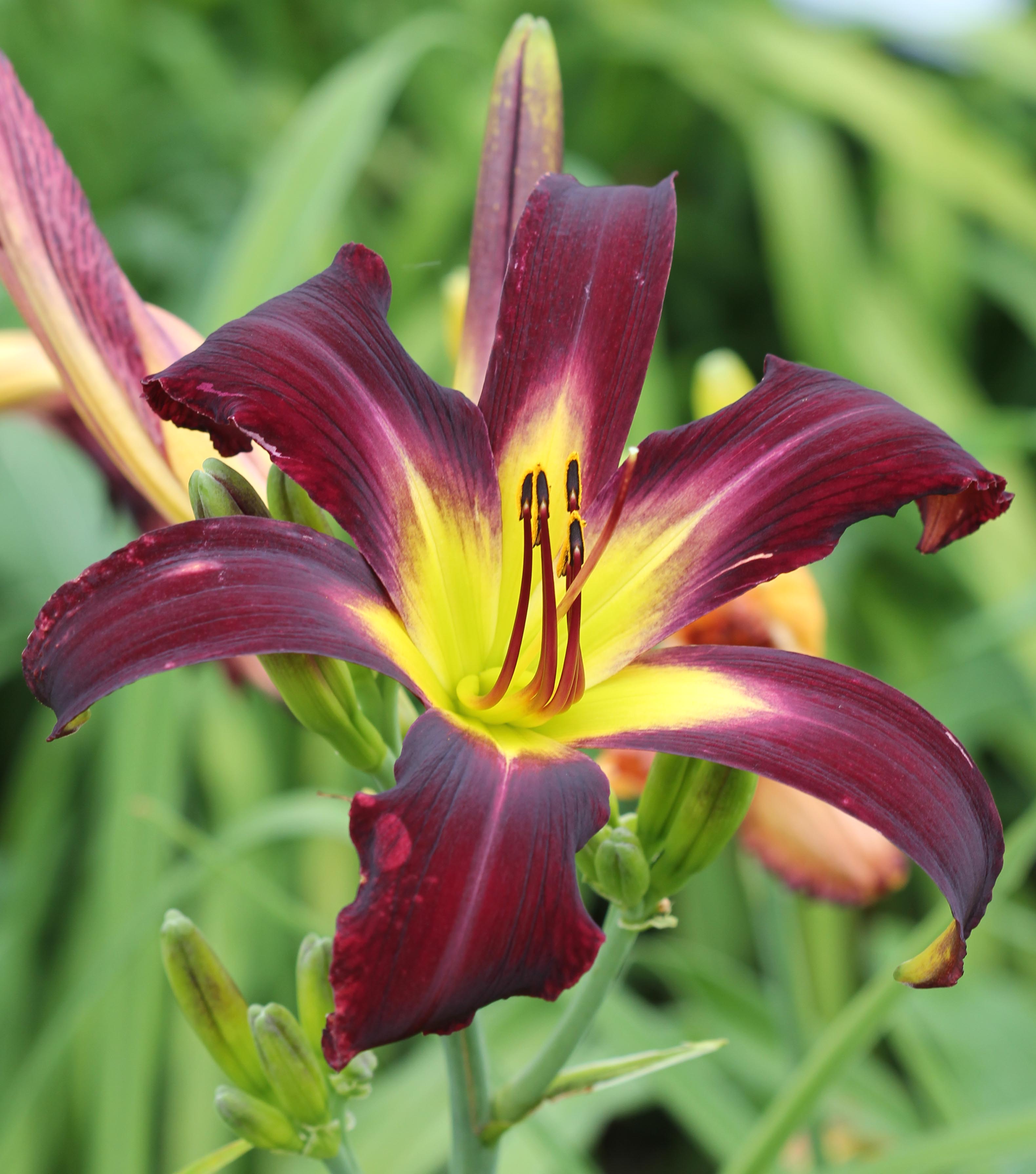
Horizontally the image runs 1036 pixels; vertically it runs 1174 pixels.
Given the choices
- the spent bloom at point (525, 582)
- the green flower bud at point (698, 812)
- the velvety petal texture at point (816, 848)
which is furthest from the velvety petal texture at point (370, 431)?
the velvety petal texture at point (816, 848)

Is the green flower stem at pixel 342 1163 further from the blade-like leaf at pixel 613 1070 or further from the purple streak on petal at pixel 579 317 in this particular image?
the purple streak on petal at pixel 579 317

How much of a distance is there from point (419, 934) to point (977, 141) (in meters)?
1.87

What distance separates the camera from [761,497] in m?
0.44

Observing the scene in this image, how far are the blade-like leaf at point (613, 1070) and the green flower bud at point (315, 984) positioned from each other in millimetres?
104

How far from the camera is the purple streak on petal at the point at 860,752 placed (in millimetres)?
363

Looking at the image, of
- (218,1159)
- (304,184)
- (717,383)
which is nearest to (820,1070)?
(218,1159)

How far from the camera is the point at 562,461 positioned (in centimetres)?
50

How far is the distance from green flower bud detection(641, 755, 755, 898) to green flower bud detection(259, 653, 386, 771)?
0.40ft

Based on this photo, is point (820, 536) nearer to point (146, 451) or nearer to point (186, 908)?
point (146, 451)

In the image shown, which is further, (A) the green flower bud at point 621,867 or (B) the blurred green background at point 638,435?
(B) the blurred green background at point 638,435

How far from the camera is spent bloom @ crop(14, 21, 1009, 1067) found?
0.33 metres

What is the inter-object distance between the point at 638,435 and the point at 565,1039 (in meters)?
0.95

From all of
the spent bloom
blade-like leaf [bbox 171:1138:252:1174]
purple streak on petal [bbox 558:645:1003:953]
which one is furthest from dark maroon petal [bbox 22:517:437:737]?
blade-like leaf [bbox 171:1138:252:1174]

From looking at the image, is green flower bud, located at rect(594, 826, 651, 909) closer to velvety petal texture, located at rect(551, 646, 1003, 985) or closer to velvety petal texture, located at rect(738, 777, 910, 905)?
velvety petal texture, located at rect(551, 646, 1003, 985)
